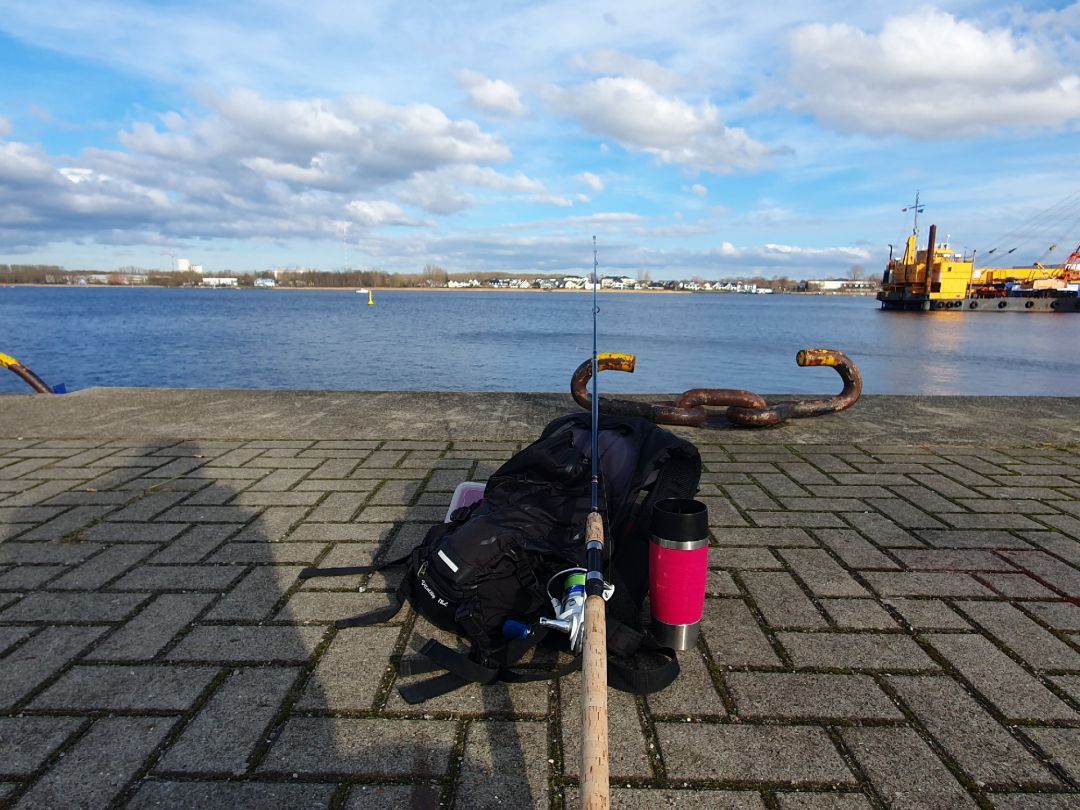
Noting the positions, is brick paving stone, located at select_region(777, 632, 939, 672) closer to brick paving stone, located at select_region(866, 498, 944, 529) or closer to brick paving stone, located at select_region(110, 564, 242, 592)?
brick paving stone, located at select_region(866, 498, 944, 529)

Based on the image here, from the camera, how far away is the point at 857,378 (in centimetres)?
620

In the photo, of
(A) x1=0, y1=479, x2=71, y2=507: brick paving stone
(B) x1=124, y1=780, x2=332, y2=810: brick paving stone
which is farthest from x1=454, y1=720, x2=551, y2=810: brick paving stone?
(A) x1=0, y1=479, x2=71, y2=507: brick paving stone

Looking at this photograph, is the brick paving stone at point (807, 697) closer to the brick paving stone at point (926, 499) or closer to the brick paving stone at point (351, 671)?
the brick paving stone at point (351, 671)

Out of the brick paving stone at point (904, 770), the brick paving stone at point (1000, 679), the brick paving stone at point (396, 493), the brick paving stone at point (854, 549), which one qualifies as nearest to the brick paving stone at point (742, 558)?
the brick paving stone at point (854, 549)

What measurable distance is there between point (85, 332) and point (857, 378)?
4091cm

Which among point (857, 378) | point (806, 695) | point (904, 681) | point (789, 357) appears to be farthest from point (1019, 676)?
point (789, 357)

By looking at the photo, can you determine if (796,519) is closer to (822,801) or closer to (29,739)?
(822,801)

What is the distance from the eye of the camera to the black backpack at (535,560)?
7.25ft

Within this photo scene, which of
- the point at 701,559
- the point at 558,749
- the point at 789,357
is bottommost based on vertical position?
the point at 789,357

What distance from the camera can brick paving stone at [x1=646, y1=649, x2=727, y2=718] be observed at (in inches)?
81.0

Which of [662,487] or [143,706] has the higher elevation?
[662,487]

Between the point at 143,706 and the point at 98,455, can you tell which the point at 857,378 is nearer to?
the point at 143,706

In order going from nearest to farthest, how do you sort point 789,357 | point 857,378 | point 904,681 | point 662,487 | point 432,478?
1. point 904,681
2. point 662,487
3. point 432,478
4. point 857,378
5. point 789,357

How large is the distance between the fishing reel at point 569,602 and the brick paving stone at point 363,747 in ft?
1.55
